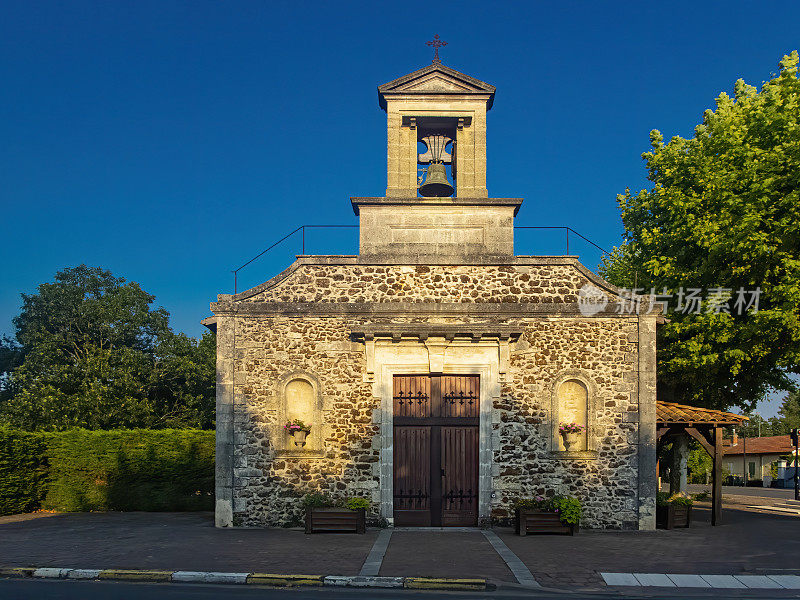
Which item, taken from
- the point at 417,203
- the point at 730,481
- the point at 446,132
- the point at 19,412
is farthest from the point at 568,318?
the point at 730,481

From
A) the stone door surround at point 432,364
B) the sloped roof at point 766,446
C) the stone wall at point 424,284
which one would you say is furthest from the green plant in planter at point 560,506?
the sloped roof at point 766,446

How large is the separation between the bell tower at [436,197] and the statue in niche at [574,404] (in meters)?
3.07

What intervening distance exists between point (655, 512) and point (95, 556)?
10864mm

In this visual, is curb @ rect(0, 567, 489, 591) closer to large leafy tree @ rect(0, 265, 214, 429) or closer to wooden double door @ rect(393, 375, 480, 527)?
wooden double door @ rect(393, 375, 480, 527)

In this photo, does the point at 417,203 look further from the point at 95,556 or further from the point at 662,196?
the point at 95,556

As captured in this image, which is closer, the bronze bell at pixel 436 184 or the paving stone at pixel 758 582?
the paving stone at pixel 758 582

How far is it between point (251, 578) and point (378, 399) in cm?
543

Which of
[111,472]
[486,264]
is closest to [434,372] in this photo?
[486,264]

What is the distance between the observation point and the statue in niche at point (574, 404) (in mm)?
14336

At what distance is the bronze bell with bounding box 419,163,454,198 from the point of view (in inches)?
589

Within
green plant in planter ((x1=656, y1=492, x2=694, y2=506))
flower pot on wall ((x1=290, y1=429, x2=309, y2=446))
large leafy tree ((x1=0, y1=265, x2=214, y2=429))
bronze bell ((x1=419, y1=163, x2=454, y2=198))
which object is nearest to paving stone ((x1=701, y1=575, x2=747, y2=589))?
green plant in planter ((x1=656, y1=492, x2=694, y2=506))

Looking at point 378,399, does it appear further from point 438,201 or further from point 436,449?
point 438,201

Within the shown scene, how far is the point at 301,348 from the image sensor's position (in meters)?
14.4

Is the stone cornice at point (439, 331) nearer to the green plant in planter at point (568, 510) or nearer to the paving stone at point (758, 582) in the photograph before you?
the green plant in planter at point (568, 510)
